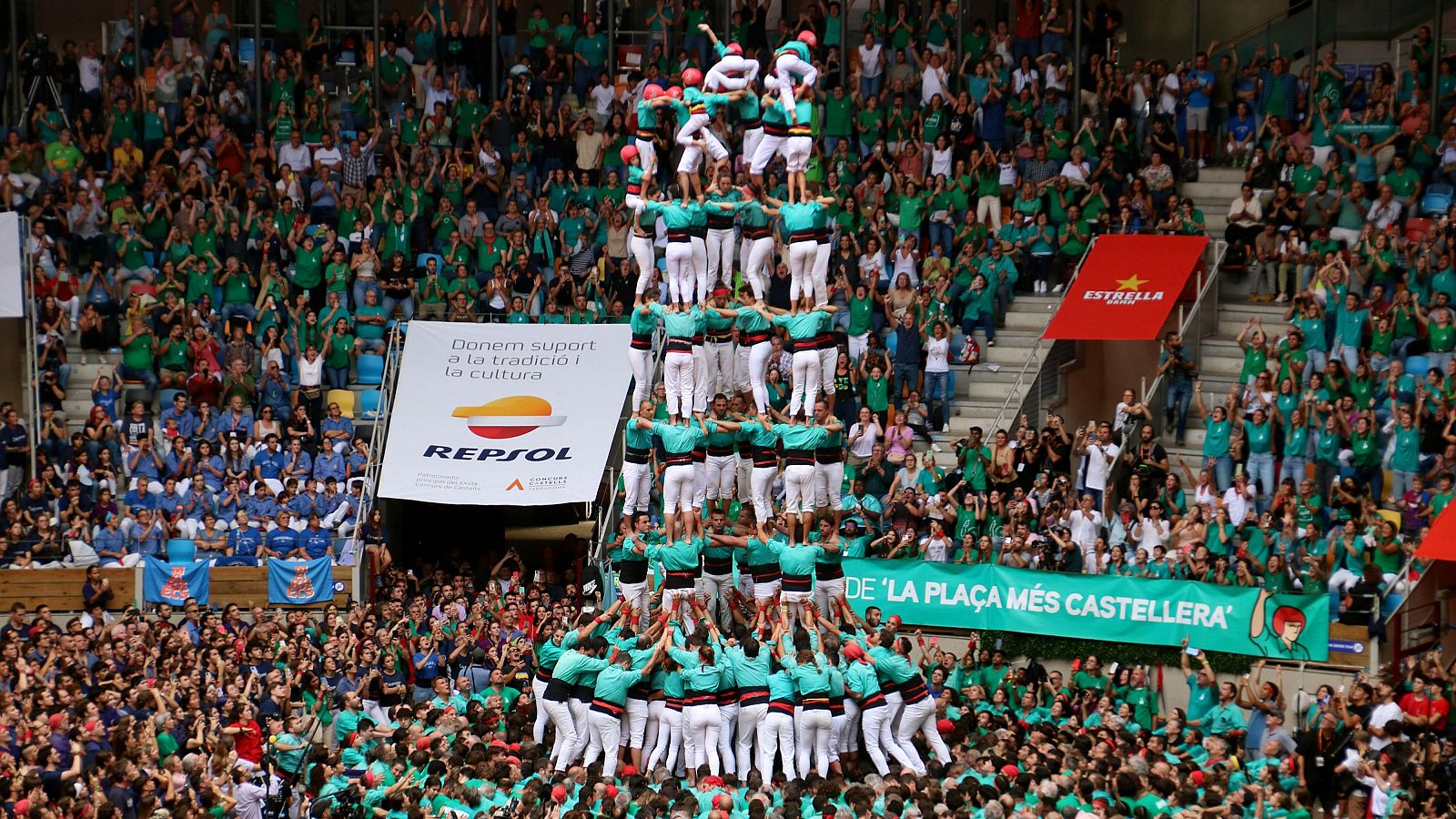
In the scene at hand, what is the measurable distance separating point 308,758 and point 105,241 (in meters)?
13.9

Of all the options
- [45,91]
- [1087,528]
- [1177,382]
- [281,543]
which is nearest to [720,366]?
[1087,528]

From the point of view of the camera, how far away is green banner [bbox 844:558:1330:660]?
2455cm

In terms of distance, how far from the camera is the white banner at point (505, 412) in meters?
29.3

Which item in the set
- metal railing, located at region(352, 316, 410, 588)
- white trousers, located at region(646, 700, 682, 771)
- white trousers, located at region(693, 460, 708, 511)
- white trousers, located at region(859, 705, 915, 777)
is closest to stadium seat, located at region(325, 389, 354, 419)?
metal railing, located at region(352, 316, 410, 588)

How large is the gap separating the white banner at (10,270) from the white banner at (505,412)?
19.1ft

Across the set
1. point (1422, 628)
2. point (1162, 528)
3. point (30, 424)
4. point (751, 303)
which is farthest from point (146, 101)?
point (1422, 628)

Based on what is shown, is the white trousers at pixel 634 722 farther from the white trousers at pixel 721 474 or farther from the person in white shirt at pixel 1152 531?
the person in white shirt at pixel 1152 531

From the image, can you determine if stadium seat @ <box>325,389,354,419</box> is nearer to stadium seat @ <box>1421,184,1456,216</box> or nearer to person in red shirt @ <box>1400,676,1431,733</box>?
person in red shirt @ <box>1400,676,1431,733</box>

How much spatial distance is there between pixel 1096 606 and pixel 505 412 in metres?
9.49

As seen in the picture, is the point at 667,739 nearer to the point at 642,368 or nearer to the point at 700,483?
the point at 700,483

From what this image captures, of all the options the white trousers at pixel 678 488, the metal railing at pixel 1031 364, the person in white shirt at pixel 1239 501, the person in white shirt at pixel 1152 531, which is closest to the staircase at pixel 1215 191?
the metal railing at pixel 1031 364

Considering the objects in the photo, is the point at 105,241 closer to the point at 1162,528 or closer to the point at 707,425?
the point at 707,425

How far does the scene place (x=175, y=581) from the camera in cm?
2784

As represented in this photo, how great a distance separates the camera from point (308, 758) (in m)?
21.3
